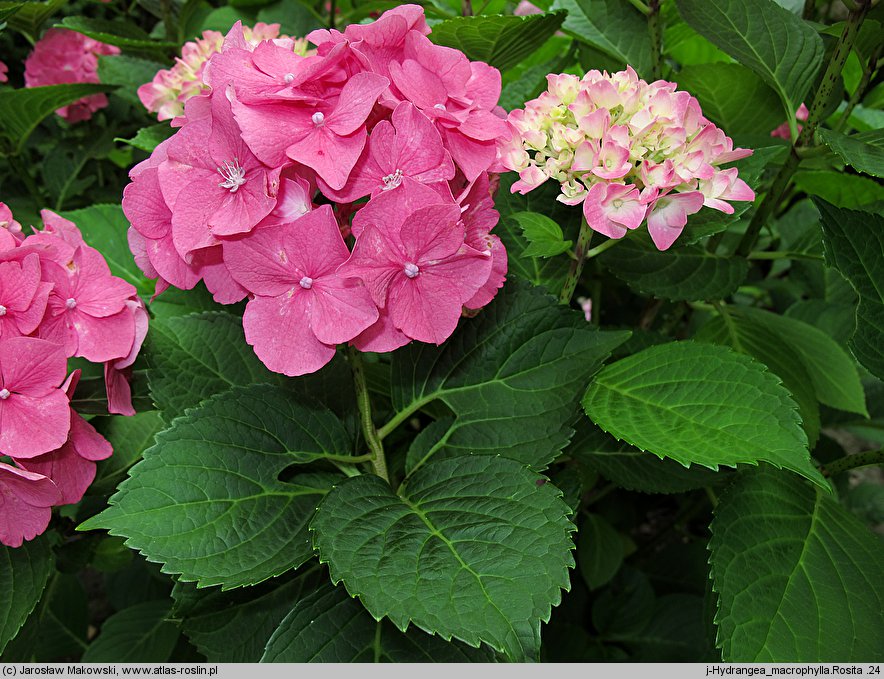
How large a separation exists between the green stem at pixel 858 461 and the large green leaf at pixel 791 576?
5cm

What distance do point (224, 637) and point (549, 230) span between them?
58 centimetres

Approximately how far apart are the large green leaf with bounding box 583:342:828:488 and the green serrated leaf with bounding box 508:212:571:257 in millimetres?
153

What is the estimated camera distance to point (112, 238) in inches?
40.3

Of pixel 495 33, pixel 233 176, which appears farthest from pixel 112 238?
pixel 495 33

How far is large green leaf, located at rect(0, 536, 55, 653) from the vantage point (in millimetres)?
729

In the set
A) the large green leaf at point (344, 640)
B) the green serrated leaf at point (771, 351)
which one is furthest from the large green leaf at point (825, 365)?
the large green leaf at point (344, 640)

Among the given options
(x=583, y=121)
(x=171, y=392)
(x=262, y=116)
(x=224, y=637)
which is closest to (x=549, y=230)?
(x=583, y=121)

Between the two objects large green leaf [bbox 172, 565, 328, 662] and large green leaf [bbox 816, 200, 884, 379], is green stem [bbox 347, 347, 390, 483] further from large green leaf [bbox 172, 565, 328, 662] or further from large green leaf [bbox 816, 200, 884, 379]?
large green leaf [bbox 816, 200, 884, 379]

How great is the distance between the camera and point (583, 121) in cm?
69

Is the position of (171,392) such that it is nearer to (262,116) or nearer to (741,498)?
(262,116)

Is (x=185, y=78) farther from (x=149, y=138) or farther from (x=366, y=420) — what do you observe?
(x=366, y=420)

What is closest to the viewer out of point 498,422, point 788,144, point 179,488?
point 179,488

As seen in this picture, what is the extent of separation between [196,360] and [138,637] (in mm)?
683

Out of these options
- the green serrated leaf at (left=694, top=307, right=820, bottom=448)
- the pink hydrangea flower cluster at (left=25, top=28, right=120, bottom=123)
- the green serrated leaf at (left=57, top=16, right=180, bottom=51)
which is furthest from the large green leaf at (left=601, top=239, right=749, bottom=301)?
the pink hydrangea flower cluster at (left=25, top=28, right=120, bottom=123)
